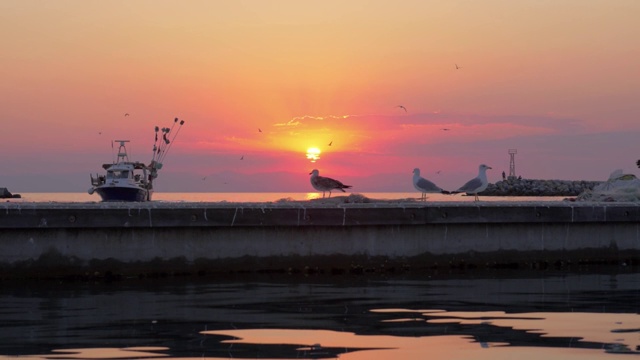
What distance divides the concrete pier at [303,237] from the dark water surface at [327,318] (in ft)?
2.69

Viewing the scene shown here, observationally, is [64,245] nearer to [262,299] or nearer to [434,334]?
[262,299]

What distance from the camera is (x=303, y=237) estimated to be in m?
23.3

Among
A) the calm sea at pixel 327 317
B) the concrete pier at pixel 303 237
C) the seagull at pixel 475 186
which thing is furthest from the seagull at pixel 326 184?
the calm sea at pixel 327 317

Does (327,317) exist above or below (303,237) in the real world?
below

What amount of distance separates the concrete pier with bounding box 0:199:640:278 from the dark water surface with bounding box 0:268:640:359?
0.82 m

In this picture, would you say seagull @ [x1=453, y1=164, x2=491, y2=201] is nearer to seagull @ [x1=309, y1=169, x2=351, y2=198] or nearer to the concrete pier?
seagull @ [x1=309, y1=169, x2=351, y2=198]

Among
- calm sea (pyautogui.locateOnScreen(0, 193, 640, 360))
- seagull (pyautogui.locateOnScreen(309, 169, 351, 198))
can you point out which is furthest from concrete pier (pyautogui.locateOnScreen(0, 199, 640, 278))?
seagull (pyautogui.locateOnScreen(309, 169, 351, 198))

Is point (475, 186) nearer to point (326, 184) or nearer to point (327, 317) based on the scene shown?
point (326, 184)

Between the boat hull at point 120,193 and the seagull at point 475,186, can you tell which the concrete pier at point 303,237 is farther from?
the boat hull at point 120,193

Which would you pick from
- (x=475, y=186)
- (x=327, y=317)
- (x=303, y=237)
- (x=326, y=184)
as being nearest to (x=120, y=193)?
(x=326, y=184)

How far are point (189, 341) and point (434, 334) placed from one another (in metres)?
3.19

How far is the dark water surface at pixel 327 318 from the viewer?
40.5 ft

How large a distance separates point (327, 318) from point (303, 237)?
7897 mm

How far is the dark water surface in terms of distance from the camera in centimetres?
1234
